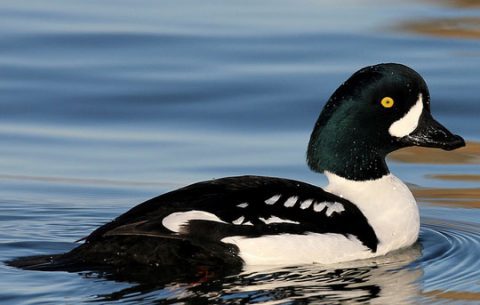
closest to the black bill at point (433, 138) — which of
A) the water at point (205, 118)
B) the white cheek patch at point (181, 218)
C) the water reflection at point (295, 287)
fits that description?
the water at point (205, 118)

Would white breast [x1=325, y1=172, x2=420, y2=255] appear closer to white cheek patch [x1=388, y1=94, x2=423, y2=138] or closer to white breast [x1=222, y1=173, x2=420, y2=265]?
white breast [x1=222, y1=173, x2=420, y2=265]

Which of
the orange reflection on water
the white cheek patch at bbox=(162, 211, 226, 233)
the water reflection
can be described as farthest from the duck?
the orange reflection on water

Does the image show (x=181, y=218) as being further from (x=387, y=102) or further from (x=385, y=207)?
(x=387, y=102)

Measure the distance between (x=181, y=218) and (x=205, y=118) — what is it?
4708 millimetres

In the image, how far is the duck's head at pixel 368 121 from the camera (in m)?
9.18

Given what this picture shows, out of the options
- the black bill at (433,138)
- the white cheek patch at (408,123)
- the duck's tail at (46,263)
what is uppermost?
the white cheek patch at (408,123)

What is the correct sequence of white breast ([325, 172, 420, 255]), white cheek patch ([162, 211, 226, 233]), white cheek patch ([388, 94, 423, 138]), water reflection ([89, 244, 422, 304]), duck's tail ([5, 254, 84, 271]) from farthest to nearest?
white cheek patch ([388, 94, 423, 138]) → white breast ([325, 172, 420, 255]) → duck's tail ([5, 254, 84, 271]) → white cheek patch ([162, 211, 226, 233]) → water reflection ([89, 244, 422, 304])

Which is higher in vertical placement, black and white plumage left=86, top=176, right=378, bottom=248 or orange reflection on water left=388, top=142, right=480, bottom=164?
orange reflection on water left=388, top=142, right=480, bottom=164

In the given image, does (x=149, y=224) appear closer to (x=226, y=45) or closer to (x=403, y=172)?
(x=403, y=172)

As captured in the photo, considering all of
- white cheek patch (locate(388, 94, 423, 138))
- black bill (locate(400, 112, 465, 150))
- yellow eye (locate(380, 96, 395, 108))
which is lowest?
black bill (locate(400, 112, 465, 150))

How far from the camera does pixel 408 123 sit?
938cm

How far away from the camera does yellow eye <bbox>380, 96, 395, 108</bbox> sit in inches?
364

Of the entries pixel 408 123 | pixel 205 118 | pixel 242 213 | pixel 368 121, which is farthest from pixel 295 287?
pixel 205 118

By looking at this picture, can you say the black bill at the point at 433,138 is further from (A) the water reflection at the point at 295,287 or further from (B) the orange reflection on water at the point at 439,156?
(B) the orange reflection on water at the point at 439,156
